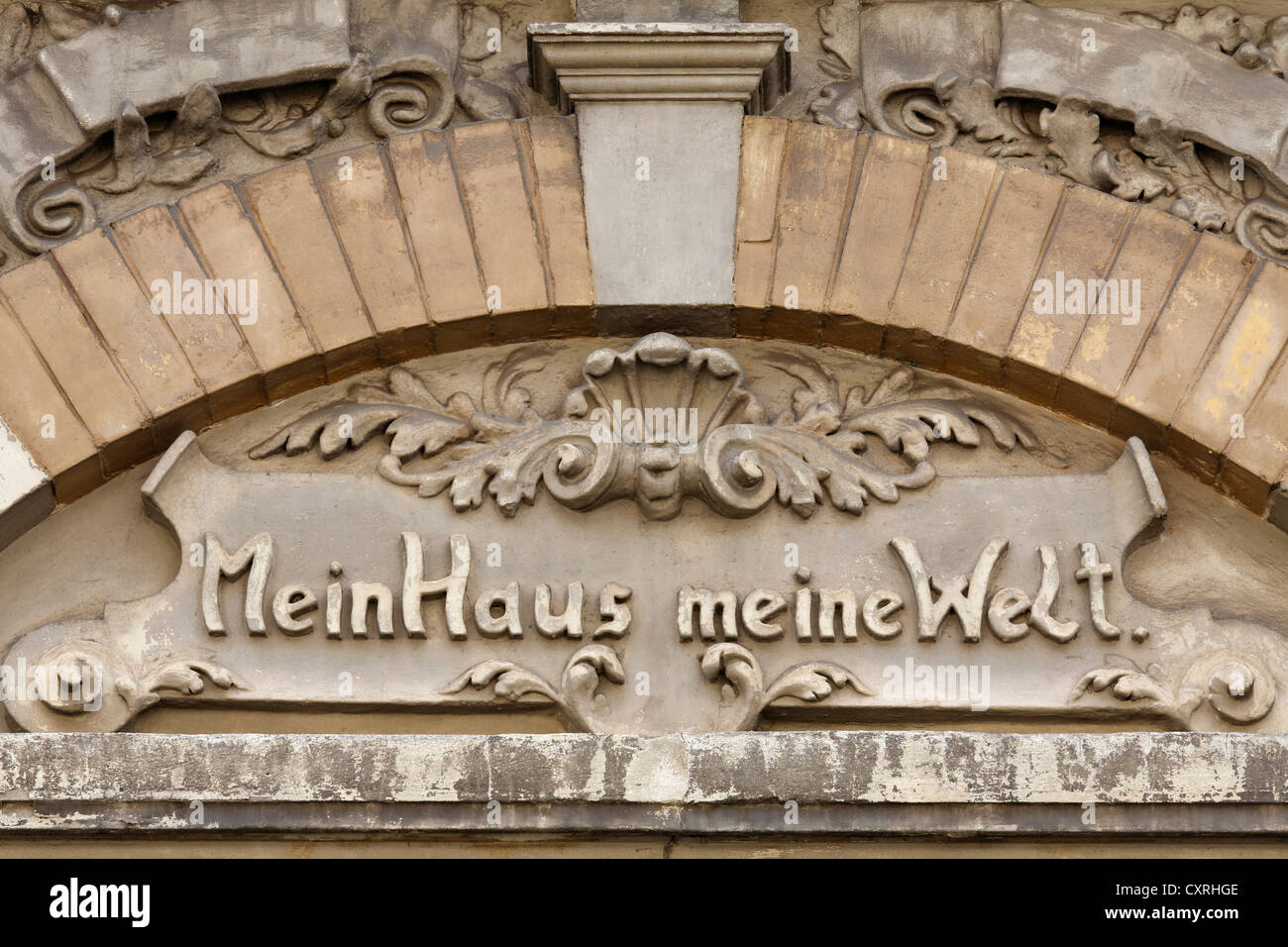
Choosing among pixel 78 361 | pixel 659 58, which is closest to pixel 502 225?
pixel 659 58

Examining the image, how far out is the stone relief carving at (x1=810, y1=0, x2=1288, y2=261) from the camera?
5.07 metres

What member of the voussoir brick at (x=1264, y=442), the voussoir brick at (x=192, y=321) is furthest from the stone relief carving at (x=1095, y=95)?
the voussoir brick at (x=192, y=321)

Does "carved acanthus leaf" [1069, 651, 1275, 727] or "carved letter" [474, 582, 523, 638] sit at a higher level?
"carved letter" [474, 582, 523, 638]

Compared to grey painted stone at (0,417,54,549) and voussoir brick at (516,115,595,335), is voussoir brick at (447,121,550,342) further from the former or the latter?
grey painted stone at (0,417,54,549)

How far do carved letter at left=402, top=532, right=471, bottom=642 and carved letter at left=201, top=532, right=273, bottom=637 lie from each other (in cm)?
31

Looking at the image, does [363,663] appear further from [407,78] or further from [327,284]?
[407,78]

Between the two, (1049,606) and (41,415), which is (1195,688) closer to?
(1049,606)

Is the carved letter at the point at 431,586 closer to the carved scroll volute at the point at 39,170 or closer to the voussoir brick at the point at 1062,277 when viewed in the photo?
the carved scroll volute at the point at 39,170

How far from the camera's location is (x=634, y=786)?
440cm

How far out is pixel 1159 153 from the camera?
201 inches

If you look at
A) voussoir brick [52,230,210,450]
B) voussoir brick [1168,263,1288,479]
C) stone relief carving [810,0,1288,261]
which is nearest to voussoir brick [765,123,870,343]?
stone relief carving [810,0,1288,261]

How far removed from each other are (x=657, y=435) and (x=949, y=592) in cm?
76

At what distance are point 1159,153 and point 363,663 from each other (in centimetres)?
224

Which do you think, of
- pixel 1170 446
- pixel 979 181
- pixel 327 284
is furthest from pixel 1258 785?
pixel 327 284
